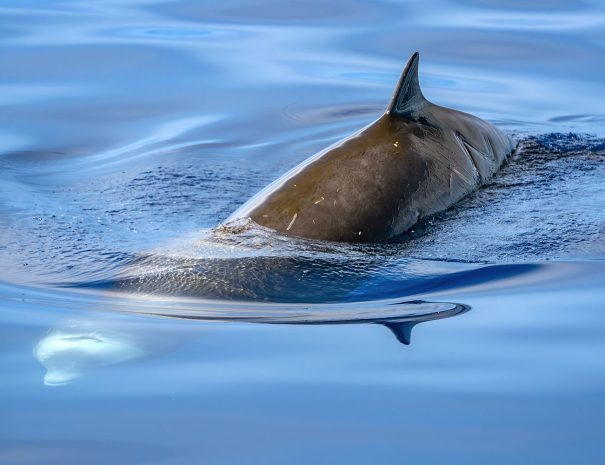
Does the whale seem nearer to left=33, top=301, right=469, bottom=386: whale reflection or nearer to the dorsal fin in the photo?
the dorsal fin

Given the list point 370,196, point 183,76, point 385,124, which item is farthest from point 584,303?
point 183,76

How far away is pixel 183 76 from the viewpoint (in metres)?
11.8

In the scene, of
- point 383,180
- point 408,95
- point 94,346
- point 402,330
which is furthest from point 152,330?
point 408,95

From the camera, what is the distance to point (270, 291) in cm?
542

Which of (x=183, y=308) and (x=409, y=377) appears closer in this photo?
(x=409, y=377)

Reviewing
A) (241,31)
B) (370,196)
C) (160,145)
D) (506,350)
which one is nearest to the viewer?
(506,350)

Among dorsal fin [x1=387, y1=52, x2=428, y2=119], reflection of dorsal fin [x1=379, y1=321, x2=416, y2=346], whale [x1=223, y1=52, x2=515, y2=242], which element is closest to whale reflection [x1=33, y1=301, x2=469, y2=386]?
reflection of dorsal fin [x1=379, y1=321, x2=416, y2=346]

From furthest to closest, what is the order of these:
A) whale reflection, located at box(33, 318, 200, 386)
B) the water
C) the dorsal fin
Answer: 1. the dorsal fin
2. whale reflection, located at box(33, 318, 200, 386)
3. the water

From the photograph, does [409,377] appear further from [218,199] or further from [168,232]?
[218,199]

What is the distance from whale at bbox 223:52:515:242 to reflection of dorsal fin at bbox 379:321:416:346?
139 centimetres

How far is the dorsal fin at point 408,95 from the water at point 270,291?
73cm

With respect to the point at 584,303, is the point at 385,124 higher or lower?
higher

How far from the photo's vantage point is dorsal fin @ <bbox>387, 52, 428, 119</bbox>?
7.13m

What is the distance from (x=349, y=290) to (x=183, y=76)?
6851 millimetres
